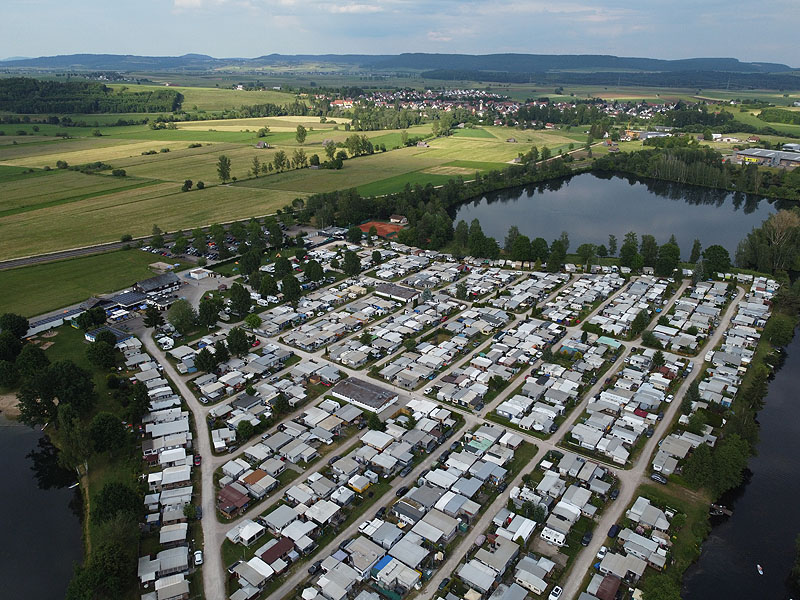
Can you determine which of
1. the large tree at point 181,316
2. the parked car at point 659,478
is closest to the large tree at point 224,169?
the large tree at point 181,316

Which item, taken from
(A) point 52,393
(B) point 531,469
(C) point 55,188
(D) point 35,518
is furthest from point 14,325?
(C) point 55,188

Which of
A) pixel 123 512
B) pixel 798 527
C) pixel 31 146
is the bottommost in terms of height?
pixel 798 527

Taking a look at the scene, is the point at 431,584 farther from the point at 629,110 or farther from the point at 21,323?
the point at 629,110

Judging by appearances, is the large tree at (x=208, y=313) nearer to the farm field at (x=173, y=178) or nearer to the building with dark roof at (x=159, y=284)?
the building with dark roof at (x=159, y=284)

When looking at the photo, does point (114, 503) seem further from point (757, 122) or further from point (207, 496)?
point (757, 122)

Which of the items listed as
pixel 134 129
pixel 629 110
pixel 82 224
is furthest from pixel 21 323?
pixel 629 110
